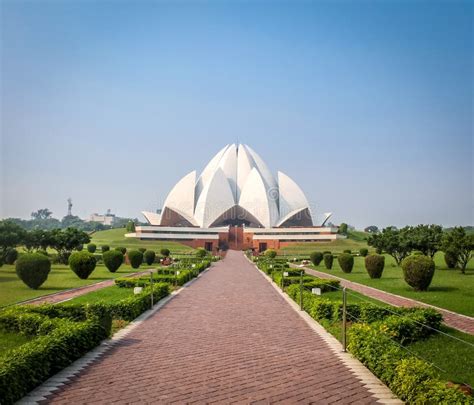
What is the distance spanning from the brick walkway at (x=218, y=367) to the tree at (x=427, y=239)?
17.0m

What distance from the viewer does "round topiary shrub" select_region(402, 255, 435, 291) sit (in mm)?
13906

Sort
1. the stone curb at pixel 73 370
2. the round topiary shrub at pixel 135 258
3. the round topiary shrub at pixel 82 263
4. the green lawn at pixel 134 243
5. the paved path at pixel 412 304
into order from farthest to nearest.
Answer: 1. the green lawn at pixel 134 243
2. the round topiary shrub at pixel 135 258
3. the round topiary shrub at pixel 82 263
4. the paved path at pixel 412 304
5. the stone curb at pixel 73 370

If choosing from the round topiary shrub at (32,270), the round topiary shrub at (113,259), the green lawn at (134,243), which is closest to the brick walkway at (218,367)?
the round topiary shrub at (32,270)

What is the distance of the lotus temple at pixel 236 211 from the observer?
58.8 metres

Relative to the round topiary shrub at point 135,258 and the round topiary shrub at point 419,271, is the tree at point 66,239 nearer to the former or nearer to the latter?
the round topiary shrub at point 135,258

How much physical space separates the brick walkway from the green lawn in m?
36.6

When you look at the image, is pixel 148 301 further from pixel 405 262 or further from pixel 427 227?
pixel 427 227

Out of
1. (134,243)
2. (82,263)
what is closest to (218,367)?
(82,263)

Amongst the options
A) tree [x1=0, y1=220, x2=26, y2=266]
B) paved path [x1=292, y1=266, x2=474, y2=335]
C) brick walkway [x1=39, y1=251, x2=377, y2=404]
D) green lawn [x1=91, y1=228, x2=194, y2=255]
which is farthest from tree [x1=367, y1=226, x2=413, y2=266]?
green lawn [x1=91, y1=228, x2=194, y2=255]

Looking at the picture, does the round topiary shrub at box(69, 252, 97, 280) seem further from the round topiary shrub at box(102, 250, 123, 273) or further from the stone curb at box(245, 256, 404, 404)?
the stone curb at box(245, 256, 404, 404)

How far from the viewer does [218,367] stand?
5.46 m

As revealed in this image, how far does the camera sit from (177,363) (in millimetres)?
5629

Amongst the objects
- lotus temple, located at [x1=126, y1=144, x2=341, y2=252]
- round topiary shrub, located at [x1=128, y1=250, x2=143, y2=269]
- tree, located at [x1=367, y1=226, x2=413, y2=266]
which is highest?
lotus temple, located at [x1=126, y1=144, x2=341, y2=252]

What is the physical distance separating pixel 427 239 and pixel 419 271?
11.3 m
